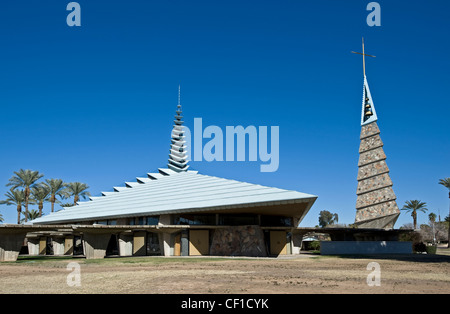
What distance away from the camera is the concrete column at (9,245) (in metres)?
33.6

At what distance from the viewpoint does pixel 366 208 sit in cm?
5519

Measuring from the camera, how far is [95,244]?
3706 cm

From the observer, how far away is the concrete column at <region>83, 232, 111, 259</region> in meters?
36.7

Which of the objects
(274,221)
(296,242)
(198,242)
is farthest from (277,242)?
(198,242)

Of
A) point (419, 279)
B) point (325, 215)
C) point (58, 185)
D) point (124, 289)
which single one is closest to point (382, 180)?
point (419, 279)

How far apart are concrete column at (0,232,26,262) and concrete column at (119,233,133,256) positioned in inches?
569

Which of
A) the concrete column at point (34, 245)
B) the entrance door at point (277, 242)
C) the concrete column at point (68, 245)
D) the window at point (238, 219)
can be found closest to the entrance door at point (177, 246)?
the window at point (238, 219)

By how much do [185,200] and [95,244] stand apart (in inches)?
441

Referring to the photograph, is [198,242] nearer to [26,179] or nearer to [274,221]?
[274,221]

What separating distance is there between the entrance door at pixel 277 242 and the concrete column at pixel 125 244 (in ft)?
56.3

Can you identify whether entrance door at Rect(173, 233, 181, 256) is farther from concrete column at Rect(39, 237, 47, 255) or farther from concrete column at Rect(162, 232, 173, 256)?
concrete column at Rect(39, 237, 47, 255)

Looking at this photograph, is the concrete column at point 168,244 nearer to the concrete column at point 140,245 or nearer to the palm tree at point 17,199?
the concrete column at point 140,245
